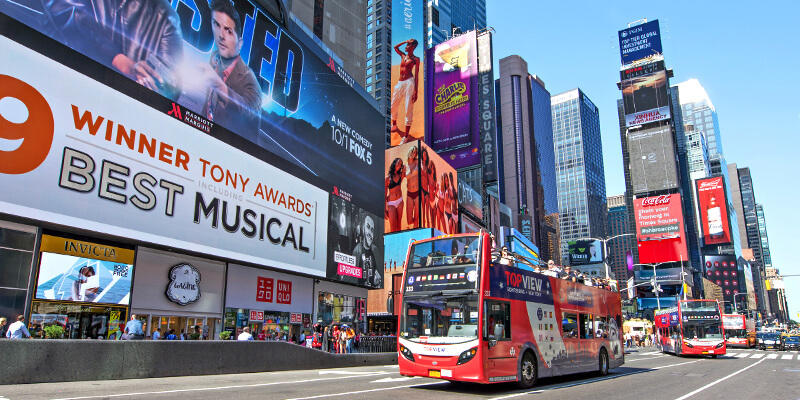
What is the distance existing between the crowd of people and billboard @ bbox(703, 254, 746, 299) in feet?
589

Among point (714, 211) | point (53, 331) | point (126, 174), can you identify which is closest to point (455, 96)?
point (126, 174)

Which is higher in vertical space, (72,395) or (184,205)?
(184,205)

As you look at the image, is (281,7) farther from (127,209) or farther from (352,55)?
(352,55)

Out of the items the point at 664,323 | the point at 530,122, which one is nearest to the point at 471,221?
the point at 664,323

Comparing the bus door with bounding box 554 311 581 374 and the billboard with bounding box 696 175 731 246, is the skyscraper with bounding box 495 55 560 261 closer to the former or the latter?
the billboard with bounding box 696 175 731 246

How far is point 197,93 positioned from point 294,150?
7.28 m

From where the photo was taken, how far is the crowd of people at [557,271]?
13.6 metres

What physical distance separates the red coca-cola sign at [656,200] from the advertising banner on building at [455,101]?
69561mm

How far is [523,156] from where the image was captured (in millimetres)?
184750

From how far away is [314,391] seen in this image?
11312mm

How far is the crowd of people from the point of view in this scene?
13.6 meters

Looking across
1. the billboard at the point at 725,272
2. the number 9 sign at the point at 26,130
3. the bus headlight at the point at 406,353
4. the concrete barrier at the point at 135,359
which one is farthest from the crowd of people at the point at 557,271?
the billboard at the point at 725,272

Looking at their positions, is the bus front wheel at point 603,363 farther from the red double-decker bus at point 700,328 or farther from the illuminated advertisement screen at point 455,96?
the illuminated advertisement screen at point 455,96

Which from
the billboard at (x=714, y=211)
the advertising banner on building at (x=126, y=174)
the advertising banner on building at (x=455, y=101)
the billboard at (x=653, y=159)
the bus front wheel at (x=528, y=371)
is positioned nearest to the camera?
the bus front wheel at (x=528, y=371)
